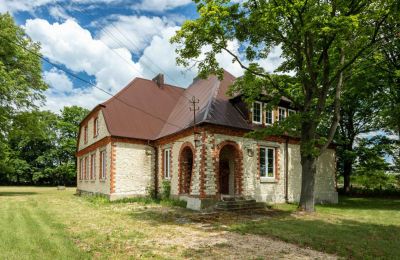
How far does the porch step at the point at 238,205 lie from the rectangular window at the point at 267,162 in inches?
111

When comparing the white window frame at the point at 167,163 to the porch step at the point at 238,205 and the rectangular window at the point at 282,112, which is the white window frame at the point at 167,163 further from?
the rectangular window at the point at 282,112

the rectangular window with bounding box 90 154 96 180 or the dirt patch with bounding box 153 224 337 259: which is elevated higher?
the rectangular window with bounding box 90 154 96 180

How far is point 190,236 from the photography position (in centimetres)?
962

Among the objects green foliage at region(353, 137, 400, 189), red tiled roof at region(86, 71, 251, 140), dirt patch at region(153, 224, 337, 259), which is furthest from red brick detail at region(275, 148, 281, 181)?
green foliage at region(353, 137, 400, 189)

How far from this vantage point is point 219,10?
14.0m

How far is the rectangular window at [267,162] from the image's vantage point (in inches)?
754

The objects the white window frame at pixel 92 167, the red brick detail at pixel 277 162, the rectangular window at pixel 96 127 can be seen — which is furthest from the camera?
the white window frame at pixel 92 167

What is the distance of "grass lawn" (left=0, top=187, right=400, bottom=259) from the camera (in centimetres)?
757

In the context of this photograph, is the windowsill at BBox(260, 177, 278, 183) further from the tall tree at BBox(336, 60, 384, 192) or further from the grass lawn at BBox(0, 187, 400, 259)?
the tall tree at BBox(336, 60, 384, 192)

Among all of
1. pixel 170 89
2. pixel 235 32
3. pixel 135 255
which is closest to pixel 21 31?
pixel 170 89

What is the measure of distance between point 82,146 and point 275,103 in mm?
18593

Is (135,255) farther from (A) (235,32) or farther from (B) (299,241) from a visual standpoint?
(A) (235,32)

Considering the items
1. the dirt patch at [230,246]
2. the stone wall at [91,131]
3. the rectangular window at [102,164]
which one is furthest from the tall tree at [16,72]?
the dirt patch at [230,246]

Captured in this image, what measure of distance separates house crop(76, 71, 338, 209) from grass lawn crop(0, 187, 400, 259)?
3.67 metres
